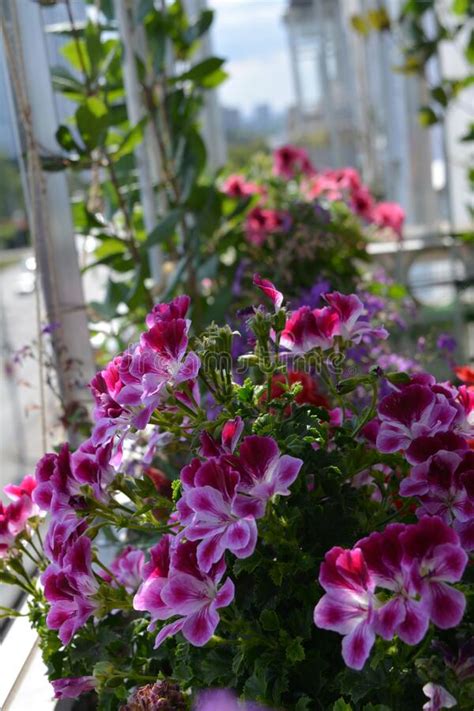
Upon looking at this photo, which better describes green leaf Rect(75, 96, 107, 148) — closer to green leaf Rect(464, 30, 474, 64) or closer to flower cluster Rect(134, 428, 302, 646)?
flower cluster Rect(134, 428, 302, 646)

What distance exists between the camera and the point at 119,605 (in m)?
0.80

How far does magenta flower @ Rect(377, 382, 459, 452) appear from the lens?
73 cm

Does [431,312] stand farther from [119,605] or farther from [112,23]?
[119,605]

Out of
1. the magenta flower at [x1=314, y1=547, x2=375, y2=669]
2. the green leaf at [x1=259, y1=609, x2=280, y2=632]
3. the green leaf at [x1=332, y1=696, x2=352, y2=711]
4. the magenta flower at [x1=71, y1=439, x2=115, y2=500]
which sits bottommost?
the green leaf at [x1=332, y1=696, x2=352, y2=711]

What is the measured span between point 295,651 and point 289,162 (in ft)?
7.35

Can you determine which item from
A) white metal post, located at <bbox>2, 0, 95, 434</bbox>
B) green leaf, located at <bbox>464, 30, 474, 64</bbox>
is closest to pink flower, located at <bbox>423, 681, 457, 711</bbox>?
white metal post, located at <bbox>2, 0, 95, 434</bbox>

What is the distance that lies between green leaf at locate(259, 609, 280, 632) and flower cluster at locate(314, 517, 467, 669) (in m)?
0.11

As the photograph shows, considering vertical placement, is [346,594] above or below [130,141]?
below

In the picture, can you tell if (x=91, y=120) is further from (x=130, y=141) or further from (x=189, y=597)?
(x=189, y=597)

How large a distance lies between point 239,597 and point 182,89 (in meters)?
1.46

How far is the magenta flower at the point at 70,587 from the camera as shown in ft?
2.45

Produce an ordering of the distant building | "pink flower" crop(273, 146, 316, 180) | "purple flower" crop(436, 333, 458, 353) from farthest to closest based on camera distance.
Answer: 1. the distant building
2. "pink flower" crop(273, 146, 316, 180)
3. "purple flower" crop(436, 333, 458, 353)

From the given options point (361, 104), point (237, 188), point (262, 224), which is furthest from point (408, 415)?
point (361, 104)

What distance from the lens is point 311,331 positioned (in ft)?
2.65
